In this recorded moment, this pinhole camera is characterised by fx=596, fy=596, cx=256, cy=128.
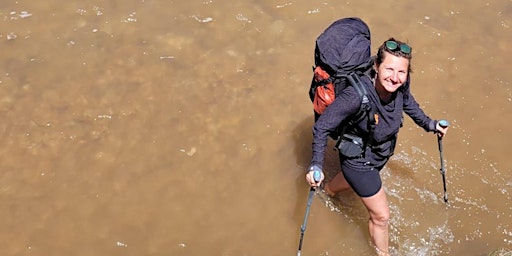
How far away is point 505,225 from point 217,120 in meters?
3.60

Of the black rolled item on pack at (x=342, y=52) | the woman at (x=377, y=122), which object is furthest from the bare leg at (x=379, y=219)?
Result: the black rolled item on pack at (x=342, y=52)

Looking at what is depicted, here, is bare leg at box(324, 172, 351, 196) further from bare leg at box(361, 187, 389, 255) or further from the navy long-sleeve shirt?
the navy long-sleeve shirt

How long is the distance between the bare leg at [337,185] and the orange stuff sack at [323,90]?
4.73ft

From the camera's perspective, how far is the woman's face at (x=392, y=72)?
4812 mm

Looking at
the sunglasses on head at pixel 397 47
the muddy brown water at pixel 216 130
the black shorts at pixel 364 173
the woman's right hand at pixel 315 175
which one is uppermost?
the sunglasses on head at pixel 397 47

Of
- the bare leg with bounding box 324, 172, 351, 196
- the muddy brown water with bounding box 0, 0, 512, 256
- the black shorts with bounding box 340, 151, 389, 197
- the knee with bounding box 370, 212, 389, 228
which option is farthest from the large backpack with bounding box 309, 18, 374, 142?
the muddy brown water with bounding box 0, 0, 512, 256

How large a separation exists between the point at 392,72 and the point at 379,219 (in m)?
1.57

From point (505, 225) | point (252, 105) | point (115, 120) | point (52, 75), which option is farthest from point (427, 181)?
point (52, 75)

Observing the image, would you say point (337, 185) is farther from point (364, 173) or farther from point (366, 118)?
point (366, 118)

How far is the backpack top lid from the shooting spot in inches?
195

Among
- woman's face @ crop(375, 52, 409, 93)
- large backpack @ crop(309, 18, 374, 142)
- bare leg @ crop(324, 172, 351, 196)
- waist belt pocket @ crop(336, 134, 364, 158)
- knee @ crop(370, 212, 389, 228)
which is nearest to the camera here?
woman's face @ crop(375, 52, 409, 93)

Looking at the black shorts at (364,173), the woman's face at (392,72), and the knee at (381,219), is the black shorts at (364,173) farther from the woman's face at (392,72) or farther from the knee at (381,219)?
the woman's face at (392,72)

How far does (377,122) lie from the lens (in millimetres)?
5074

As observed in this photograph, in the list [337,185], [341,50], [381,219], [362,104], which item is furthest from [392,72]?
[337,185]
